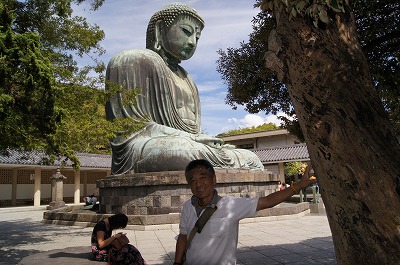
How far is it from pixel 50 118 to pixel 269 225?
486cm

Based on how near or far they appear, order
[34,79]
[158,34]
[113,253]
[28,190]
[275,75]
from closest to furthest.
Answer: [113,253]
[34,79]
[275,75]
[158,34]
[28,190]

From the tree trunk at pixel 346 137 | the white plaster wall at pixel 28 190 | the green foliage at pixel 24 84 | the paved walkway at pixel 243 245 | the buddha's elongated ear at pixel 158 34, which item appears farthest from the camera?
the white plaster wall at pixel 28 190

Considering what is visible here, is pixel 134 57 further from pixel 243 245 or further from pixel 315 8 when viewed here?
pixel 315 8

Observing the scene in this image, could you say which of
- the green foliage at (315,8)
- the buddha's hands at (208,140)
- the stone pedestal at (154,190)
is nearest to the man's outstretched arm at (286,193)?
the green foliage at (315,8)

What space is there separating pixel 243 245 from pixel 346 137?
3965 millimetres

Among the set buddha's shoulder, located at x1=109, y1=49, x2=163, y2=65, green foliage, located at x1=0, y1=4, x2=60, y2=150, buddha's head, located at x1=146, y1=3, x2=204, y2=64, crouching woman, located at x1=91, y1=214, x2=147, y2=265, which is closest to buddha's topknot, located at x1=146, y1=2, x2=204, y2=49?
buddha's head, located at x1=146, y1=3, x2=204, y2=64

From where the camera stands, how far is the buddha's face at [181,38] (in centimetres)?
1015

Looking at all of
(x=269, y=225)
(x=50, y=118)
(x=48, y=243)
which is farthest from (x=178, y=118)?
(x=50, y=118)

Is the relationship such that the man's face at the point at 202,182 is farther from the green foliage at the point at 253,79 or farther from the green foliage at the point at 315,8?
the green foliage at the point at 253,79

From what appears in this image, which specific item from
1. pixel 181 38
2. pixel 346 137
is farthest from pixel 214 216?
pixel 181 38

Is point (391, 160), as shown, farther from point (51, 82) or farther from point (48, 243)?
point (48, 243)

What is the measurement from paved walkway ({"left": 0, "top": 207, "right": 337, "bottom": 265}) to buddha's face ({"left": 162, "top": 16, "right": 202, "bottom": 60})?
5.14m

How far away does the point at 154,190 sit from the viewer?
7.50 meters

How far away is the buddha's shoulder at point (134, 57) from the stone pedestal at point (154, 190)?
126 inches
